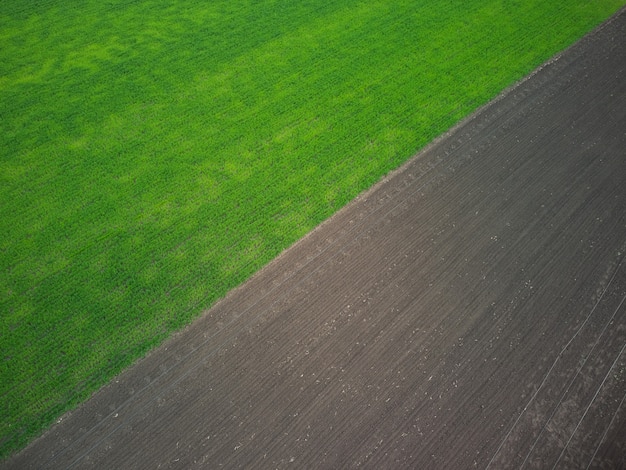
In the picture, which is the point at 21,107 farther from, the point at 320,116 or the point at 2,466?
the point at 2,466

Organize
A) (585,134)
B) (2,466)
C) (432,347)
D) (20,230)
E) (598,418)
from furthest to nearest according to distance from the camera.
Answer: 1. (585,134)
2. (20,230)
3. (432,347)
4. (598,418)
5. (2,466)

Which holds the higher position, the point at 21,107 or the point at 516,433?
the point at 21,107

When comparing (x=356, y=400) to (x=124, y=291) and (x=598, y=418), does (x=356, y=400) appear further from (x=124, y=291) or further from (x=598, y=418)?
(x=124, y=291)

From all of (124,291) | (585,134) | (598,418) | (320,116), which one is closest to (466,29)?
(585,134)

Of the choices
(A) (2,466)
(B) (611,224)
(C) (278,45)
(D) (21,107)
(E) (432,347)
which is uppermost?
(C) (278,45)

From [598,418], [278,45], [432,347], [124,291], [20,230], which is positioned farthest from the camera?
[278,45]

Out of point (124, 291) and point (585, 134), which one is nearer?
point (124, 291)

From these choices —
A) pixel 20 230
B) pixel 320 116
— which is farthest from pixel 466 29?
pixel 20 230
